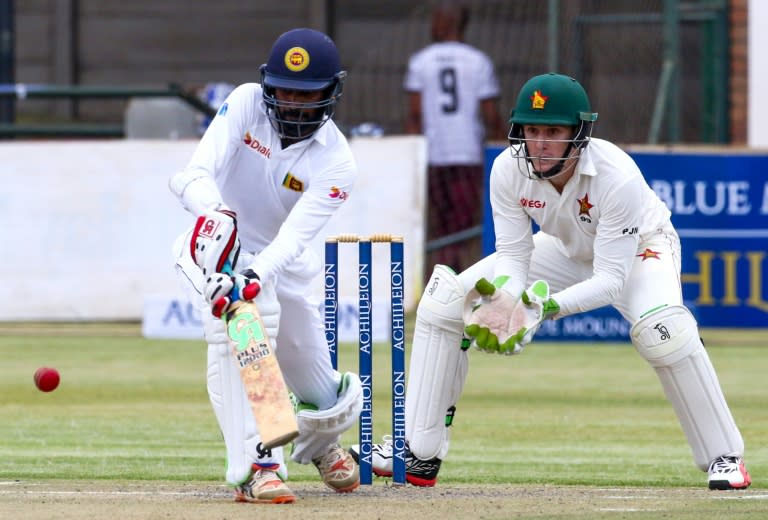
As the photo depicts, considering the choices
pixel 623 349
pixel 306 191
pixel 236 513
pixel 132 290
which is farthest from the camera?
pixel 132 290

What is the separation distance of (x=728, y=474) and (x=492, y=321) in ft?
3.31

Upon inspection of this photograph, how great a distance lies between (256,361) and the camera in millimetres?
5293

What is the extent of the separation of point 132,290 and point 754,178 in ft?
14.2

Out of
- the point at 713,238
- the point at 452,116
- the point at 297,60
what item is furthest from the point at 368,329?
the point at 452,116

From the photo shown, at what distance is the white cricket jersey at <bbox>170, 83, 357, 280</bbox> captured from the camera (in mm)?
5543

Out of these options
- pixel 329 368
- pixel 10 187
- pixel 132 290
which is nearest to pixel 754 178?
pixel 132 290

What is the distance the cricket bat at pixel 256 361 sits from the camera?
17.2 ft

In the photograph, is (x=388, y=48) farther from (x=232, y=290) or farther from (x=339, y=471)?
(x=232, y=290)

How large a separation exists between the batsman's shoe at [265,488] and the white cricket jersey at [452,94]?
680 centimetres

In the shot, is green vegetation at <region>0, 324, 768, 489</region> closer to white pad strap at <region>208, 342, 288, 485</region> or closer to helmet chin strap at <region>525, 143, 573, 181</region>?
white pad strap at <region>208, 342, 288, 485</region>

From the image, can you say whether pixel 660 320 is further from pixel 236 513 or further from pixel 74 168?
pixel 74 168

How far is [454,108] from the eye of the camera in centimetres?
1219

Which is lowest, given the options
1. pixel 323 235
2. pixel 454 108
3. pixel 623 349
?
pixel 623 349

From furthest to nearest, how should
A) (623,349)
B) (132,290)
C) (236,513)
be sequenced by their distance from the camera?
(132,290) < (623,349) < (236,513)
